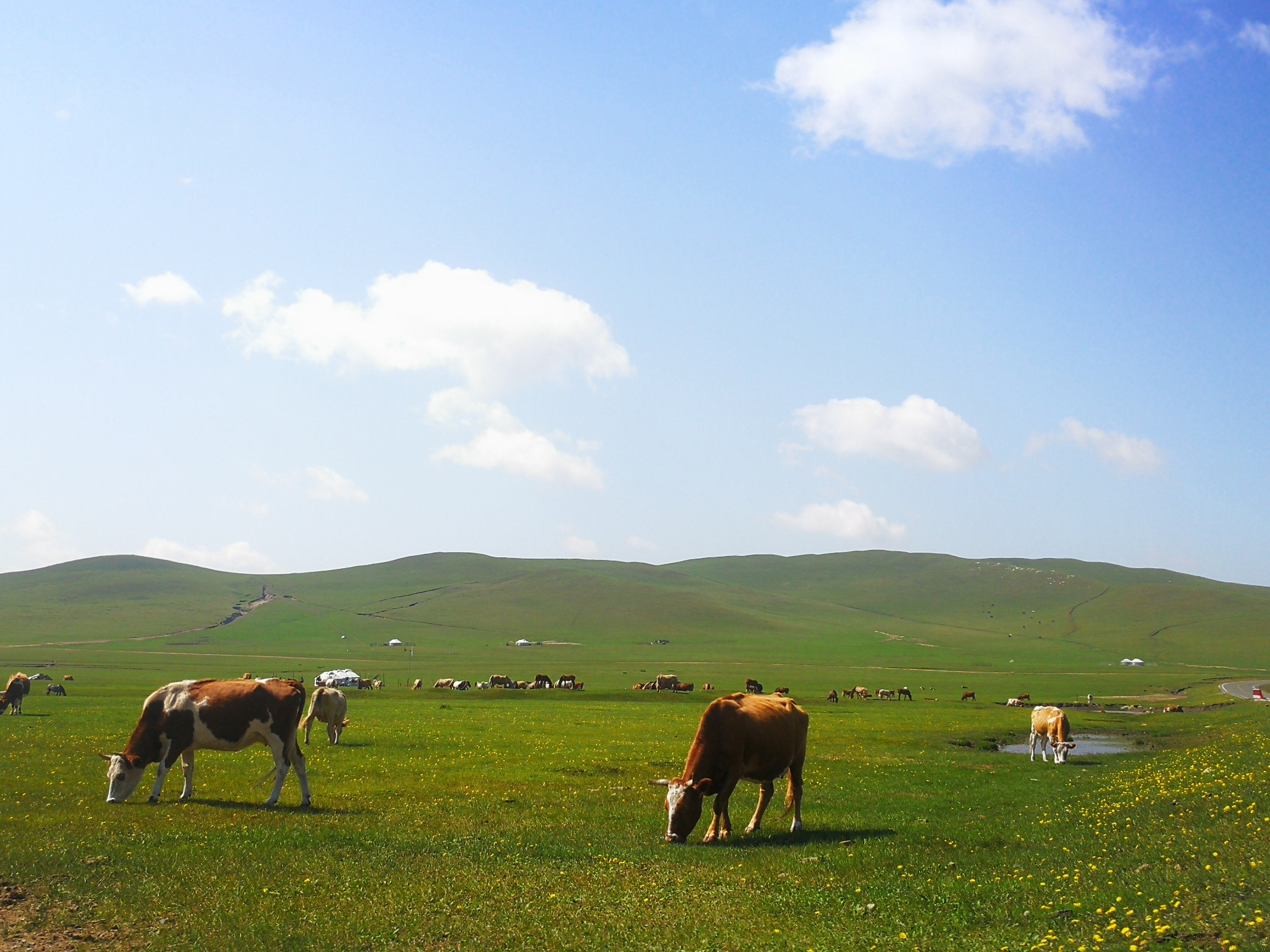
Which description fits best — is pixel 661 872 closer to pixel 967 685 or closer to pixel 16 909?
pixel 16 909

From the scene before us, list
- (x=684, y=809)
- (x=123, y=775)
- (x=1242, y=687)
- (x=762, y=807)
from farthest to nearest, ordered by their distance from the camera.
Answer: (x=1242, y=687) → (x=123, y=775) → (x=762, y=807) → (x=684, y=809)

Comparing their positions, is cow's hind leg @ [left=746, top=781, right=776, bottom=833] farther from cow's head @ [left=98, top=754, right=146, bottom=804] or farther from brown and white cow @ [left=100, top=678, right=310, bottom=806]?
cow's head @ [left=98, top=754, right=146, bottom=804]

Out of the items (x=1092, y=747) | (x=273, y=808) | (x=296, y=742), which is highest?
(x=296, y=742)

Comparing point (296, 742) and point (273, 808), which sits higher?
point (296, 742)

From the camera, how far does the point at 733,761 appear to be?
61.1 ft

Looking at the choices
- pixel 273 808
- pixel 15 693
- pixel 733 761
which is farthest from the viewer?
pixel 15 693

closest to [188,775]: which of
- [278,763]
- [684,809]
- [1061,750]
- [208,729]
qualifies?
[208,729]

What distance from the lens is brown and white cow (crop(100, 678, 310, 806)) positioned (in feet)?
69.3

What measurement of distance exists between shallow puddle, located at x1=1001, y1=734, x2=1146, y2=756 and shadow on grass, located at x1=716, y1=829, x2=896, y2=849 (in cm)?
2379

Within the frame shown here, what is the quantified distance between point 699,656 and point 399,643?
57.1 m

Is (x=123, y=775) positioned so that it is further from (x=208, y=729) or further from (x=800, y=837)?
(x=800, y=837)

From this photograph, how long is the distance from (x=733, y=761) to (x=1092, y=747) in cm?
3332

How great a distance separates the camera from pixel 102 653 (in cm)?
13612

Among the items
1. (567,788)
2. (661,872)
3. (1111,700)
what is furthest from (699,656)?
(661,872)
